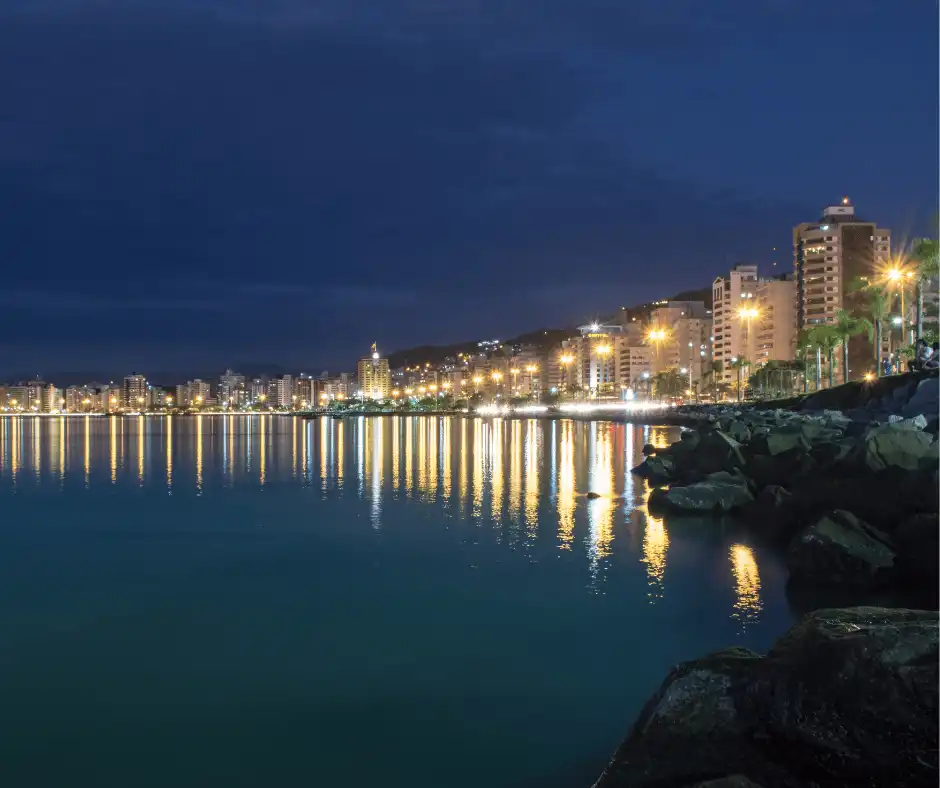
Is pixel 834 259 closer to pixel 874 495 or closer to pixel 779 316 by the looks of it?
pixel 779 316

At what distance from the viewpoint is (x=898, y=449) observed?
68.6 ft

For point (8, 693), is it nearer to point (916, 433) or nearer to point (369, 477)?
point (916, 433)

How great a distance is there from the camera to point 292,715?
1052 cm

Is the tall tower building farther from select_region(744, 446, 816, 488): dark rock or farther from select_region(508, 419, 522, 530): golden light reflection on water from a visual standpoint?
select_region(744, 446, 816, 488): dark rock

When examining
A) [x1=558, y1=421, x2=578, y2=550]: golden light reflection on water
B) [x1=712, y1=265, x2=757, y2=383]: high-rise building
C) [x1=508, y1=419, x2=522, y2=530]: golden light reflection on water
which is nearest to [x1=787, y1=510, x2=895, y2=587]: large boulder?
[x1=558, y1=421, x2=578, y2=550]: golden light reflection on water

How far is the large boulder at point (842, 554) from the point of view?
51.7 ft

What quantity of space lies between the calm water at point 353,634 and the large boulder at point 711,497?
40.7 inches

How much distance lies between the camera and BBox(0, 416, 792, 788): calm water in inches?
372

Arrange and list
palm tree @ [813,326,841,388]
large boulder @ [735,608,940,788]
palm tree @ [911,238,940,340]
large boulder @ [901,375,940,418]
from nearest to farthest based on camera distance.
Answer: large boulder @ [735,608,940,788]
large boulder @ [901,375,940,418]
palm tree @ [911,238,940,340]
palm tree @ [813,326,841,388]

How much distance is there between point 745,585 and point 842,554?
191 cm

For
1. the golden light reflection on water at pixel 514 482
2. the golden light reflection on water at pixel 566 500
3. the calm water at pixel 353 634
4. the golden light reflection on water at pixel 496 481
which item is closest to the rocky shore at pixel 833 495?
the calm water at pixel 353 634

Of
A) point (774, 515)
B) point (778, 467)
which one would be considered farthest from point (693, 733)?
point (778, 467)

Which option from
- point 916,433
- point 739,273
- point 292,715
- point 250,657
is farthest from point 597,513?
point 739,273

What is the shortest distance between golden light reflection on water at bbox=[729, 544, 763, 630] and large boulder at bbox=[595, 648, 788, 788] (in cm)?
747
